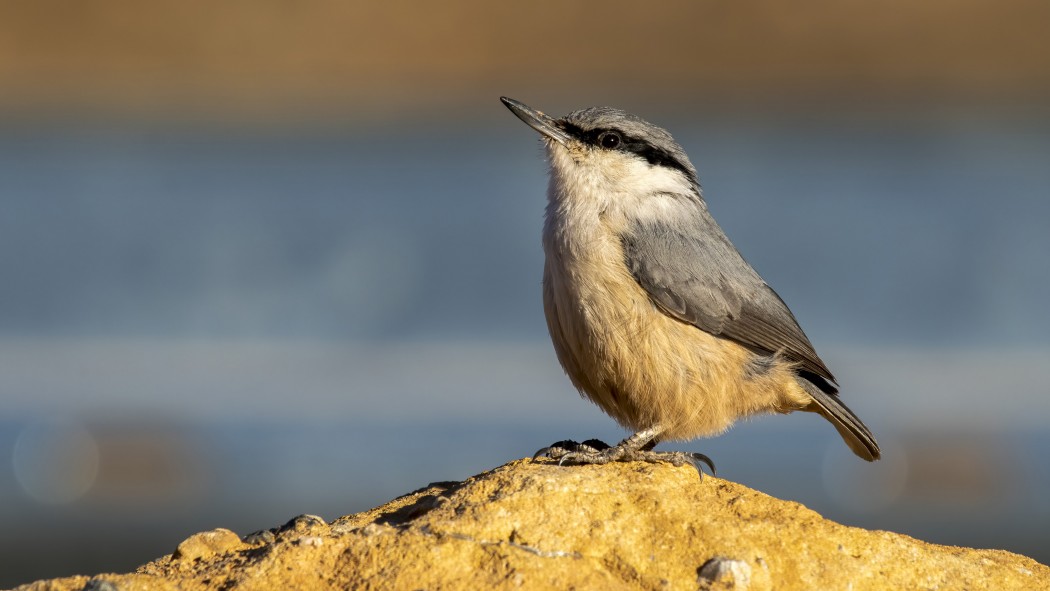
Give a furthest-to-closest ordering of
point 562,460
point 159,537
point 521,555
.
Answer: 1. point 159,537
2. point 562,460
3. point 521,555

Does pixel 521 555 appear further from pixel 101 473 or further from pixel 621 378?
pixel 101 473

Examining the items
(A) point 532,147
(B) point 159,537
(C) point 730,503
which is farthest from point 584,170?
(A) point 532,147

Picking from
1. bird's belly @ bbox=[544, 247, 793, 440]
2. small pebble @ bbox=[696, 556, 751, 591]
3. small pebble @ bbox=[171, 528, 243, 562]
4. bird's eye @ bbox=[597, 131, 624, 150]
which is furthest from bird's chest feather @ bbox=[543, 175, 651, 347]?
small pebble @ bbox=[171, 528, 243, 562]

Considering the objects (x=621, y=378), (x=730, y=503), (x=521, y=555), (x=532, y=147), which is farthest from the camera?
(x=532, y=147)

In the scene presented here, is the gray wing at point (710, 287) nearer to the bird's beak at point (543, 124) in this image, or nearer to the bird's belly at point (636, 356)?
the bird's belly at point (636, 356)

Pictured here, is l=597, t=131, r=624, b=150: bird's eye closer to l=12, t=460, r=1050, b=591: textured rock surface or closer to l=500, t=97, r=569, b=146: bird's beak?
l=500, t=97, r=569, b=146: bird's beak
